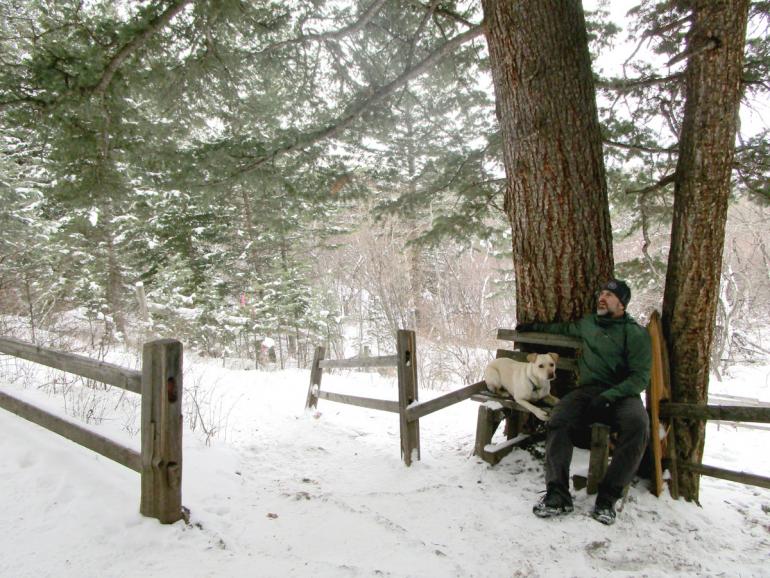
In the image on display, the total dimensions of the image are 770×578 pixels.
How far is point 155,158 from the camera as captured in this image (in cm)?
526

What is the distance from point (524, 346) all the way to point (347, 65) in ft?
16.2

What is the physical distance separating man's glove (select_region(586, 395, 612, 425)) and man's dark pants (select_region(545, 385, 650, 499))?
4 centimetres

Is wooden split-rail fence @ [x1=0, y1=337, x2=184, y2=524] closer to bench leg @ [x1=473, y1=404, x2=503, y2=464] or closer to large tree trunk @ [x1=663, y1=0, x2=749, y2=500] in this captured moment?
bench leg @ [x1=473, y1=404, x2=503, y2=464]

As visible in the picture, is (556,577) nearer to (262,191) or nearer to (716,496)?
(716,496)

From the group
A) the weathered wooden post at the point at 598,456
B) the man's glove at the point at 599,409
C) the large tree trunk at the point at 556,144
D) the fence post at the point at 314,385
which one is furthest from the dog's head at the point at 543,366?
the fence post at the point at 314,385

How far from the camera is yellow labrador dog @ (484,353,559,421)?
3842 millimetres

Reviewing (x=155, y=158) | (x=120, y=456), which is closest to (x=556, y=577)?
(x=120, y=456)

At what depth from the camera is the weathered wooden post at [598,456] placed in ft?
10.8

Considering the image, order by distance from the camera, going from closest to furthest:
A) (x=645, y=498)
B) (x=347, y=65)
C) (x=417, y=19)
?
(x=645, y=498), (x=417, y=19), (x=347, y=65)

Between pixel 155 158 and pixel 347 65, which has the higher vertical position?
pixel 347 65

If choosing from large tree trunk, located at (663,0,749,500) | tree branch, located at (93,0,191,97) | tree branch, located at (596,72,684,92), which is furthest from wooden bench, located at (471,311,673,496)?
tree branch, located at (93,0,191,97)

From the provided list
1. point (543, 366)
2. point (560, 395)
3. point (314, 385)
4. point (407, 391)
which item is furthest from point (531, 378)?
point (314, 385)

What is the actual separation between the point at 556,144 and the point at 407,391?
111 inches

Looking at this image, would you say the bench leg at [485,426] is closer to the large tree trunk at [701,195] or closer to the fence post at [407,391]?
the fence post at [407,391]
